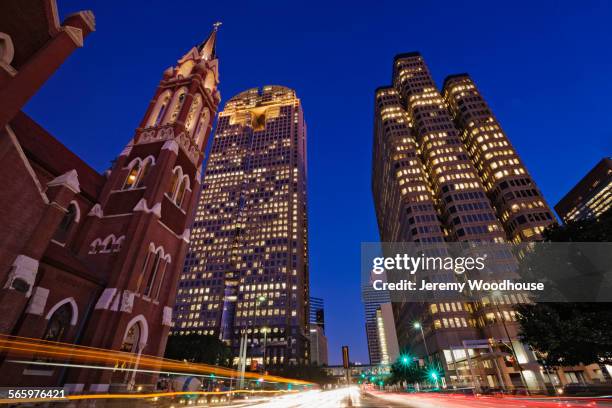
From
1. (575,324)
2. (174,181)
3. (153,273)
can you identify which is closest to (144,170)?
(174,181)

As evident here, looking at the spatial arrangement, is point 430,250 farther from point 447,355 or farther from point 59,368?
point 59,368

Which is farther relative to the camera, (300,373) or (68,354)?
(300,373)

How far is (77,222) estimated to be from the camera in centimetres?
2394

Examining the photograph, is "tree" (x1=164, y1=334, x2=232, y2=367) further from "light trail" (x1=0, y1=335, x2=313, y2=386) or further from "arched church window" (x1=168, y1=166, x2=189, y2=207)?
"arched church window" (x1=168, y1=166, x2=189, y2=207)

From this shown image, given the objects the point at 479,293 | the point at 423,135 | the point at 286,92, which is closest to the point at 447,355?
the point at 479,293

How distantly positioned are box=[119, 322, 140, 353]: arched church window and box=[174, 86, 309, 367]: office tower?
84.8 m

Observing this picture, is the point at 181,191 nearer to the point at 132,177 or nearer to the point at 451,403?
the point at 132,177

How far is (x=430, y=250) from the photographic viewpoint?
82.4 metres

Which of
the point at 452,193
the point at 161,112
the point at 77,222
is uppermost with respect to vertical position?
the point at 452,193

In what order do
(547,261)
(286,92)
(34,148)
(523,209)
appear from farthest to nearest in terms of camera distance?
(286,92)
(523,209)
(547,261)
(34,148)

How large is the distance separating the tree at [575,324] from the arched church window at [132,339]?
A: 32.3 m

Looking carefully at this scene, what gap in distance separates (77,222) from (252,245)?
10895 centimetres

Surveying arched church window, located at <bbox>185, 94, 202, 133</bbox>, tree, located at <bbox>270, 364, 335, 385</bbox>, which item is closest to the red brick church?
arched church window, located at <bbox>185, 94, 202, 133</bbox>

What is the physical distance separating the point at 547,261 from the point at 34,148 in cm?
4229
